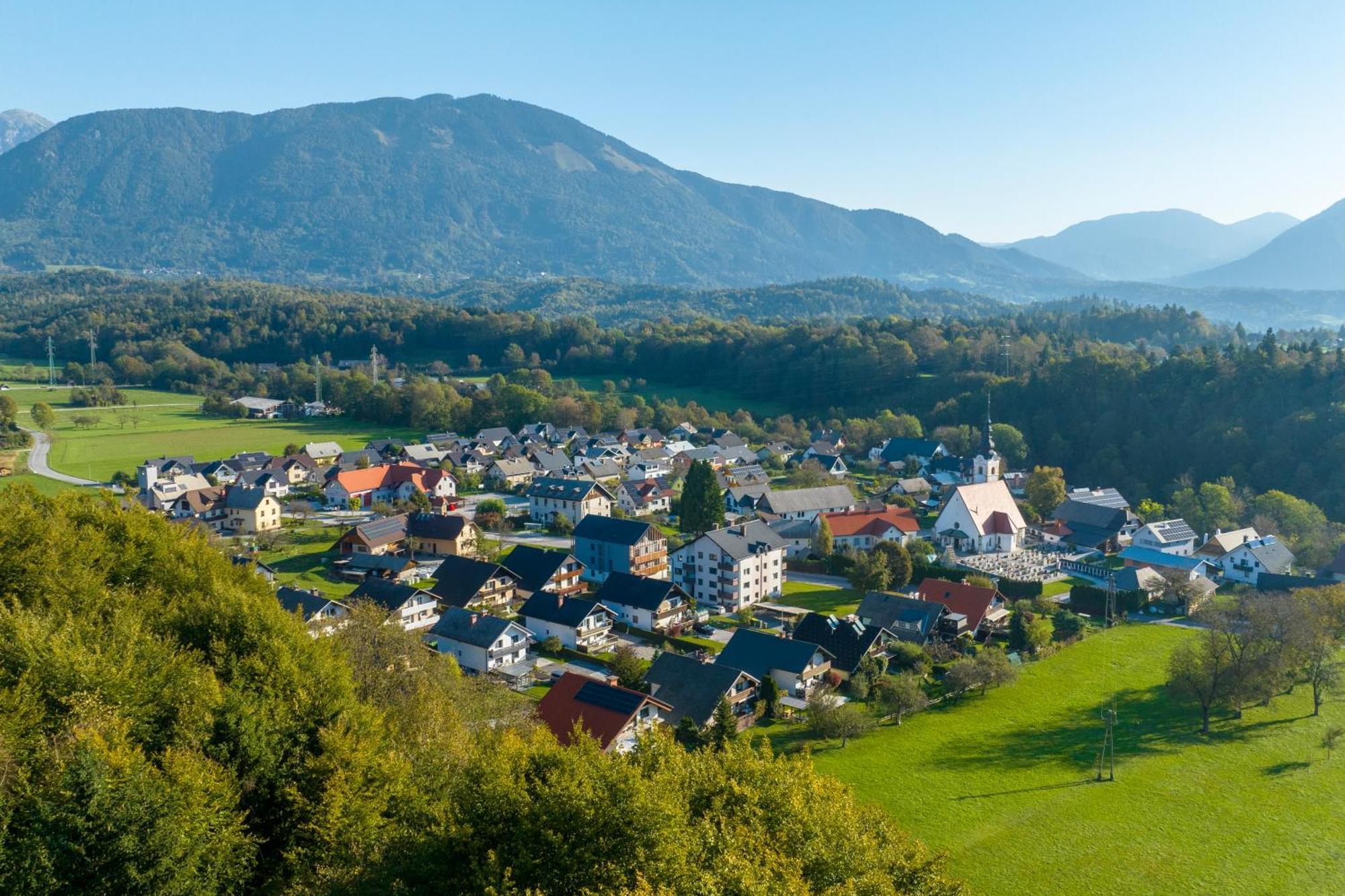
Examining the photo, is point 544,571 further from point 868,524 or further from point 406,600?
point 868,524

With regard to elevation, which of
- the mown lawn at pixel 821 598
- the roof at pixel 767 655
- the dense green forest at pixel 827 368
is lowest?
the mown lawn at pixel 821 598

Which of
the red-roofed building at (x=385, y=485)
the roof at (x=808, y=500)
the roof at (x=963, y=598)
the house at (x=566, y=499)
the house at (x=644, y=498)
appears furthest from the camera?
the red-roofed building at (x=385, y=485)

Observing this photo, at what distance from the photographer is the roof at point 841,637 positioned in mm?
25594

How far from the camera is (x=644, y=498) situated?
48781mm

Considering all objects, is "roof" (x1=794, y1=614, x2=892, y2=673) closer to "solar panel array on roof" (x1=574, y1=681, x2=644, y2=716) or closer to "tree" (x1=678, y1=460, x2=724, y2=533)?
"solar panel array on roof" (x1=574, y1=681, x2=644, y2=716)

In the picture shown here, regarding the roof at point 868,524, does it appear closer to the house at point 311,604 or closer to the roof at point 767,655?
the roof at point 767,655

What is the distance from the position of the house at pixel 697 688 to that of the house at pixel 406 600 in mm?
9559

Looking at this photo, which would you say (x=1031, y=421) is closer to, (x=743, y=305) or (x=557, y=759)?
(x=557, y=759)

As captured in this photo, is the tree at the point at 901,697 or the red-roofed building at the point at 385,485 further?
the red-roofed building at the point at 385,485

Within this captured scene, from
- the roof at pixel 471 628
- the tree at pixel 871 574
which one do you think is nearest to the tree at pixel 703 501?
the tree at pixel 871 574

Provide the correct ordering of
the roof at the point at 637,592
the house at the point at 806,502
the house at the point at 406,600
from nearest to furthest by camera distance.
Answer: the house at the point at 406,600 → the roof at the point at 637,592 → the house at the point at 806,502

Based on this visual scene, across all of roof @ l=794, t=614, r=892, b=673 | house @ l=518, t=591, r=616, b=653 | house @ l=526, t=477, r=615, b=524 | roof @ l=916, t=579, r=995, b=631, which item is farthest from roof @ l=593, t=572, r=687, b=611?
house @ l=526, t=477, r=615, b=524

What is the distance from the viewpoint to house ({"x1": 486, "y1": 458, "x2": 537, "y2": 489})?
54594mm

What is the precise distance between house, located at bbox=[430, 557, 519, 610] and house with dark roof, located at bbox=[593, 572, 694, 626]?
361cm
